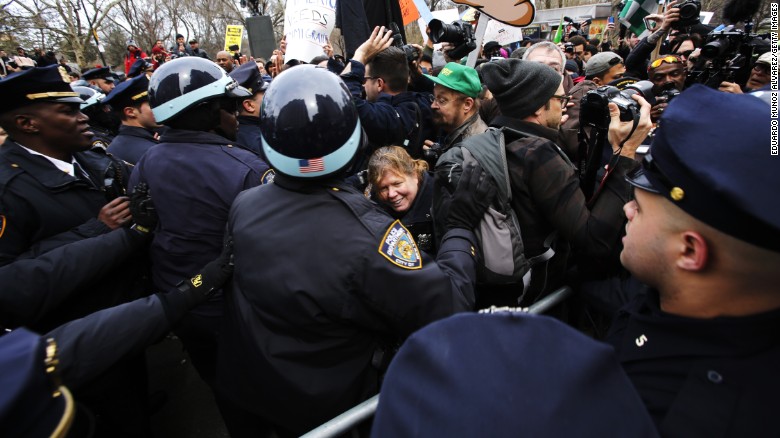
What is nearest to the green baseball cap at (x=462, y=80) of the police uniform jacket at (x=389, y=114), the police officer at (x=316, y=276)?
the police uniform jacket at (x=389, y=114)

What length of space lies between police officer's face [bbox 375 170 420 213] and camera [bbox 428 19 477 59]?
1.50m

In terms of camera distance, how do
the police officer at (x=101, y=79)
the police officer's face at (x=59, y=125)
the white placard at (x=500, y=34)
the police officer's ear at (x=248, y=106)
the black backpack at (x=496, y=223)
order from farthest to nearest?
the white placard at (x=500, y=34) → the police officer at (x=101, y=79) → the police officer's ear at (x=248, y=106) → the police officer's face at (x=59, y=125) → the black backpack at (x=496, y=223)

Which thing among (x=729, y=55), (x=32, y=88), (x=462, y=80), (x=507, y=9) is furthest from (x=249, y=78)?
(x=729, y=55)

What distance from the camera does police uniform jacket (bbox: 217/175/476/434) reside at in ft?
4.58

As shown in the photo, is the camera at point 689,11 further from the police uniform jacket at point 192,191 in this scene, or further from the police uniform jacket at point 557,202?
the police uniform jacket at point 192,191

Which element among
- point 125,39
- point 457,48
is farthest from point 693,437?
point 125,39

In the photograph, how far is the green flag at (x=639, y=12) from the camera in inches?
243

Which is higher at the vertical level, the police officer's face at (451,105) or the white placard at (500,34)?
the police officer's face at (451,105)

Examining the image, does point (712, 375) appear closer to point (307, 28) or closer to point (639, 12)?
point (307, 28)

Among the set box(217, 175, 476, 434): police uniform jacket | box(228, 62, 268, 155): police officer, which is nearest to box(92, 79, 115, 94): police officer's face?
box(228, 62, 268, 155): police officer

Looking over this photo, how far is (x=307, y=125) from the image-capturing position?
1.43 meters

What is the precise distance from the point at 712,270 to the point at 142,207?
249 centimetres

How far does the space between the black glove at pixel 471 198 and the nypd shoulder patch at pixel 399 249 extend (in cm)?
52

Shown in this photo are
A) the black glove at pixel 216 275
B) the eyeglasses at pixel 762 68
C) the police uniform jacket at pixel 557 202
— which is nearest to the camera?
the black glove at pixel 216 275
